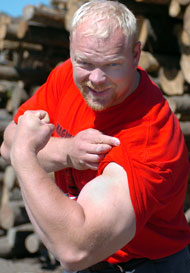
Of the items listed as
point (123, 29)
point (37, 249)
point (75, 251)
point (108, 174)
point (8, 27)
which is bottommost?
point (37, 249)

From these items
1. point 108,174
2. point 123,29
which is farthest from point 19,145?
point 123,29

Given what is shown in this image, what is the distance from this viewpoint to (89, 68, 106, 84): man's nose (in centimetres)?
187

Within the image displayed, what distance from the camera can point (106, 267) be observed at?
87.6 inches

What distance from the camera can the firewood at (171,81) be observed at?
13.7ft

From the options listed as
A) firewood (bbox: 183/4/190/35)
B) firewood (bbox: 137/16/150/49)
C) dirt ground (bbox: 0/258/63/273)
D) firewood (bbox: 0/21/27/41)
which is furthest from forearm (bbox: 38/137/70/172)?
firewood (bbox: 0/21/27/41)

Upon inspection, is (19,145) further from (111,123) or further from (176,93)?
(176,93)

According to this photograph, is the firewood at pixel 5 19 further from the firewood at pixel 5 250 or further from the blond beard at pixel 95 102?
the blond beard at pixel 95 102

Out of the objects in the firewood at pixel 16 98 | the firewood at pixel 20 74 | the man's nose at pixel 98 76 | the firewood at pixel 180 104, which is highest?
the man's nose at pixel 98 76

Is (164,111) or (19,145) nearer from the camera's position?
(19,145)

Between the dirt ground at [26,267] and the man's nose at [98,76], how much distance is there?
3728mm

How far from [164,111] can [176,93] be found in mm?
2260

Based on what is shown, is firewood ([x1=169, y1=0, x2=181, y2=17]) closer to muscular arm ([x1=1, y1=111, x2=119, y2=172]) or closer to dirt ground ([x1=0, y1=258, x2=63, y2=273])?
muscular arm ([x1=1, y1=111, x2=119, y2=172])

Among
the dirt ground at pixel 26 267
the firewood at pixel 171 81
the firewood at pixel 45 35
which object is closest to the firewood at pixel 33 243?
the dirt ground at pixel 26 267

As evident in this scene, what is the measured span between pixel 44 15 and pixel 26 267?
9.74 feet
